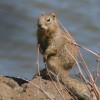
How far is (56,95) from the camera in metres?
6.23

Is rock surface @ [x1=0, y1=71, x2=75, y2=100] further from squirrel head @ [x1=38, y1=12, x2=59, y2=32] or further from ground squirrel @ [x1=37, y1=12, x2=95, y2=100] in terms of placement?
squirrel head @ [x1=38, y1=12, x2=59, y2=32]

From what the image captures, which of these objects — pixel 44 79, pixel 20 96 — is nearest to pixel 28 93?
pixel 20 96

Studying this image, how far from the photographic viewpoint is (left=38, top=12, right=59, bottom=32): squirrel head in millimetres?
6375

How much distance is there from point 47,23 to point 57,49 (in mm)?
427

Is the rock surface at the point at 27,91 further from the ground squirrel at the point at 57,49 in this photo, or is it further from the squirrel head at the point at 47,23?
the squirrel head at the point at 47,23

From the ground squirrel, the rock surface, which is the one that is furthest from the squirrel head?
the rock surface

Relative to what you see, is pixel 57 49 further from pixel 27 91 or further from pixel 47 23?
pixel 27 91

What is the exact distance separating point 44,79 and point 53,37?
0.48 meters

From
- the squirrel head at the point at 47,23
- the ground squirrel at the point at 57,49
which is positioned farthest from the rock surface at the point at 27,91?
the squirrel head at the point at 47,23

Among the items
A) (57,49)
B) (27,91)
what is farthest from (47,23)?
(27,91)

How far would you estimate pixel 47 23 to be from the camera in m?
6.50

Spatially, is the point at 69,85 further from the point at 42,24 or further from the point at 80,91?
the point at 42,24

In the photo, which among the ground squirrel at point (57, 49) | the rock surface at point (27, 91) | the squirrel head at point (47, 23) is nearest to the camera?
the rock surface at point (27, 91)

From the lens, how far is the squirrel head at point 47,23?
6.38 metres
